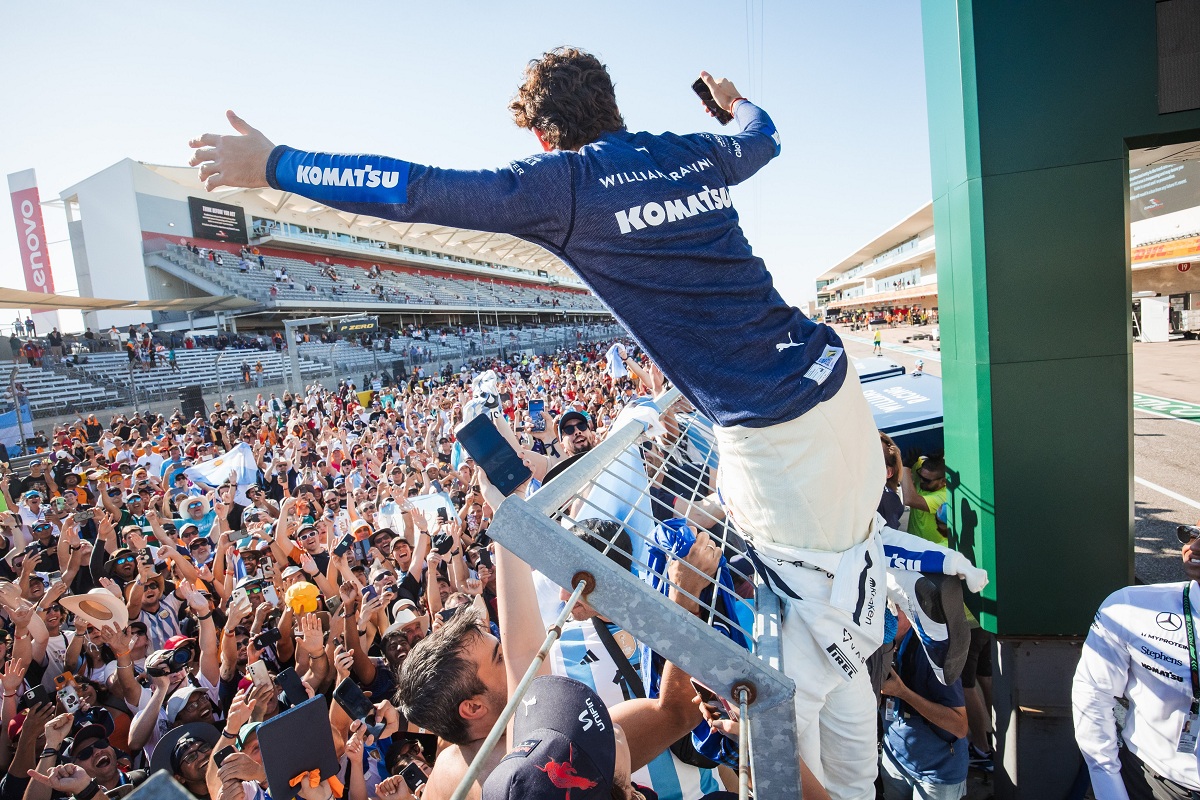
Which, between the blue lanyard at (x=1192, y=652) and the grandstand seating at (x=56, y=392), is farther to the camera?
the grandstand seating at (x=56, y=392)

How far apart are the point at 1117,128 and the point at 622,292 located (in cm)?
286

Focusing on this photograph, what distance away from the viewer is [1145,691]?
97.6 inches

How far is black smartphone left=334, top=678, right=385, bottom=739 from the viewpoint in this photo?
3545mm

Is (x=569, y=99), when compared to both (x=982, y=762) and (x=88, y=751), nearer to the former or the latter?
(x=88, y=751)

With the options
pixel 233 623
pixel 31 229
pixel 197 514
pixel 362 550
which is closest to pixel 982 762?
pixel 233 623

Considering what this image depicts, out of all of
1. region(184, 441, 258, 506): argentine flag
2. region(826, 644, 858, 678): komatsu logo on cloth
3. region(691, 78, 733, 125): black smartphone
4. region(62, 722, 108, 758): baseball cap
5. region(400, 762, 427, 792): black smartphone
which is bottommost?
region(400, 762, 427, 792): black smartphone

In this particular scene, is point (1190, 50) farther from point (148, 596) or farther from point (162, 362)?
point (162, 362)

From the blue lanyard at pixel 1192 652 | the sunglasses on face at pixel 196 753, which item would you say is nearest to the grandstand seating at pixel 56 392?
the sunglasses on face at pixel 196 753

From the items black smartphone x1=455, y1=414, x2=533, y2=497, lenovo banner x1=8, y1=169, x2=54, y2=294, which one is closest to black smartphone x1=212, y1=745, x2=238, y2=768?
black smartphone x1=455, y1=414, x2=533, y2=497

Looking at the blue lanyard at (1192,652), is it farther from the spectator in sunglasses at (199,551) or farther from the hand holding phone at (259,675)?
the spectator in sunglasses at (199,551)

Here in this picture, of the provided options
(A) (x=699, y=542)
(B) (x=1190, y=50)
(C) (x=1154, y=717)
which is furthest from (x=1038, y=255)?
(A) (x=699, y=542)

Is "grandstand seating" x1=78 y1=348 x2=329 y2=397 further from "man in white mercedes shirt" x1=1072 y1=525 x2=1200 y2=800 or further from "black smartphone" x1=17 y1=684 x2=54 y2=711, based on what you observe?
"man in white mercedes shirt" x1=1072 y1=525 x2=1200 y2=800

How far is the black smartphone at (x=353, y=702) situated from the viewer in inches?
140

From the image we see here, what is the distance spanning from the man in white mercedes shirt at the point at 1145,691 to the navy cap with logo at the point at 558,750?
2.42m
